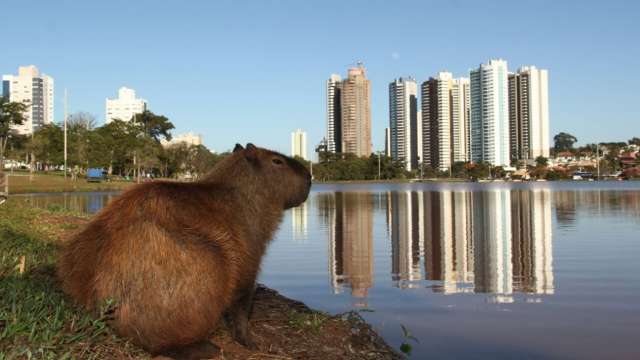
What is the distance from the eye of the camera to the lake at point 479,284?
711cm

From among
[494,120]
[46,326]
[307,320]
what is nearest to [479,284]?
[307,320]

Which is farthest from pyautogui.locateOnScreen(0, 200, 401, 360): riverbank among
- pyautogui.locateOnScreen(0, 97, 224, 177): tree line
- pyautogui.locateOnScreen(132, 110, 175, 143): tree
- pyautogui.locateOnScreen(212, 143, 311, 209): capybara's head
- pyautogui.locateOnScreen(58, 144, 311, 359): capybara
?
pyautogui.locateOnScreen(132, 110, 175, 143): tree

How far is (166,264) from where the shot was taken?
348 centimetres

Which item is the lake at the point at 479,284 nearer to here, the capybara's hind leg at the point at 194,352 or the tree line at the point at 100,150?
the capybara's hind leg at the point at 194,352

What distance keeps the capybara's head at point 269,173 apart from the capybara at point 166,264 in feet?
0.89

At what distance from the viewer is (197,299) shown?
356 centimetres

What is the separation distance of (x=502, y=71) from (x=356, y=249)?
196 m

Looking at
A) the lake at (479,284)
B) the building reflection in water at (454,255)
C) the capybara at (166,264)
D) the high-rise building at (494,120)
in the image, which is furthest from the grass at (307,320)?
the high-rise building at (494,120)

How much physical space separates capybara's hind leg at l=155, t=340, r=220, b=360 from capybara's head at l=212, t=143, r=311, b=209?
1.25 metres

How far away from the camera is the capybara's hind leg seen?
3.71 meters

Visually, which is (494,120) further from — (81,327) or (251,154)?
(81,327)

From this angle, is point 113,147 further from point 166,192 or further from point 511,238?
point 166,192

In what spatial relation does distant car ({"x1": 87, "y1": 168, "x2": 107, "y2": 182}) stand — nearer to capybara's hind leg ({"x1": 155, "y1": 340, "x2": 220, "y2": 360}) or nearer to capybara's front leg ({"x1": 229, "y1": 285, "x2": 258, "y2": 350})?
capybara's front leg ({"x1": 229, "y1": 285, "x2": 258, "y2": 350})

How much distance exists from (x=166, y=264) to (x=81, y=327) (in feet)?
2.29
